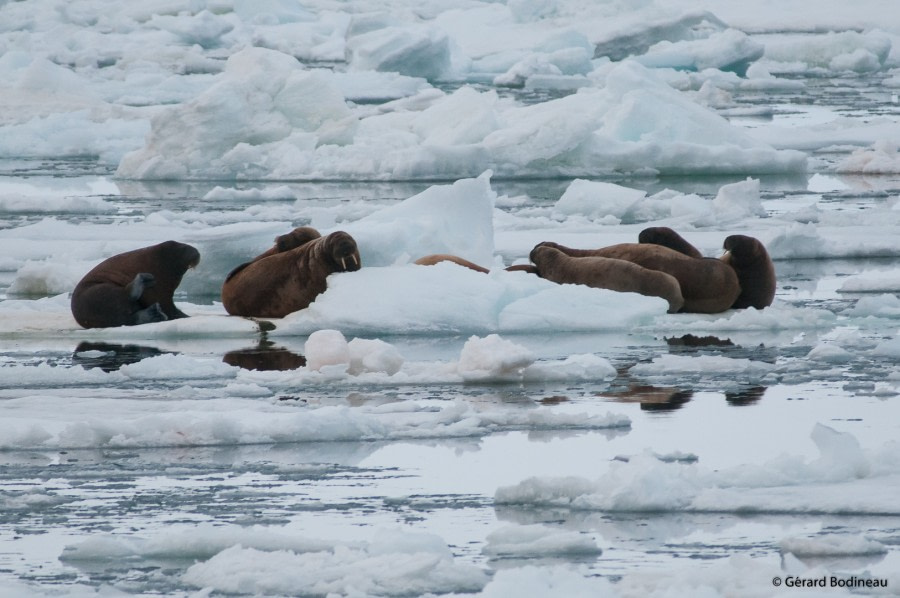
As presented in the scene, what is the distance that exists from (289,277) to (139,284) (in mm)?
719

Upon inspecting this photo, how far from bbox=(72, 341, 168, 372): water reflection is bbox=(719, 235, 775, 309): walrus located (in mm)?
2831

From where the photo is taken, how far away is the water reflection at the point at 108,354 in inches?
258

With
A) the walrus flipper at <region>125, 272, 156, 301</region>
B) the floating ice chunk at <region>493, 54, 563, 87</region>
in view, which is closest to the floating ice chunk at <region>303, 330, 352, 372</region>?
the walrus flipper at <region>125, 272, 156, 301</region>

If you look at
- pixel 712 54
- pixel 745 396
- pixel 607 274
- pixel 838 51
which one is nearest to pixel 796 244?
pixel 607 274

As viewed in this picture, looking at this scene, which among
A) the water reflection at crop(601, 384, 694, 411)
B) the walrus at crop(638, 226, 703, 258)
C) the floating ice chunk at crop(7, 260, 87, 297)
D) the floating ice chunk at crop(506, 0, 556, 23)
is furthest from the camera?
the floating ice chunk at crop(506, 0, 556, 23)

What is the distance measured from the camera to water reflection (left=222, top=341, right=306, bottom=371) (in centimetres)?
638

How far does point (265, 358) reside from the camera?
6621 mm

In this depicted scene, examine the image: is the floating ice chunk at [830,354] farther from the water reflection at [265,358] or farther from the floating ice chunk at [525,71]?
the floating ice chunk at [525,71]

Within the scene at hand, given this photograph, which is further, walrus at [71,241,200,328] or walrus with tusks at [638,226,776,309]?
walrus with tusks at [638,226,776,309]

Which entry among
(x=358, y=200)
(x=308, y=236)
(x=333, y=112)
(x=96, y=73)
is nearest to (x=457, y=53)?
(x=96, y=73)

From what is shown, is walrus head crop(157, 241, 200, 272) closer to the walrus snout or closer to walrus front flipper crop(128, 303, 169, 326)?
walrus front flipper crop(128, 303, 169, 326)

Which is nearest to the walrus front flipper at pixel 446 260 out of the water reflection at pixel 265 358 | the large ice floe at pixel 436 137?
the water reflection at pixel 265 358

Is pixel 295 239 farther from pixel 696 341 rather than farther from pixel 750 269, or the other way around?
pixel 750 269

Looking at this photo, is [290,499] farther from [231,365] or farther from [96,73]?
[96,73]
